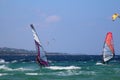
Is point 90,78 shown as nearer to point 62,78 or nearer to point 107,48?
point 62,78

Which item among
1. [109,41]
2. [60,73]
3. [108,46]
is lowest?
[60,73]

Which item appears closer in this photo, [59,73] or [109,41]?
[59,73]

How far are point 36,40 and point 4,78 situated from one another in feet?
20.4

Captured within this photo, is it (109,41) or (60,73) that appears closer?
(60,73)

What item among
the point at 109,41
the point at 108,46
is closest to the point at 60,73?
the point at 108,46

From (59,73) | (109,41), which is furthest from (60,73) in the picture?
(109,41)

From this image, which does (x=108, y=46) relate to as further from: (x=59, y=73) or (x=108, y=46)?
(x=59, y=73)

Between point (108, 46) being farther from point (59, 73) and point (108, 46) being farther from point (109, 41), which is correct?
point (59, 73)

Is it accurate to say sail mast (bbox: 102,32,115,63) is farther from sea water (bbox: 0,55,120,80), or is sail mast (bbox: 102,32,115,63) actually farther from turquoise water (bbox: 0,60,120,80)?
turquoise water (bbox: 0,60,120,80)

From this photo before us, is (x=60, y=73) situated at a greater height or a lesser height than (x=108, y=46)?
lesser

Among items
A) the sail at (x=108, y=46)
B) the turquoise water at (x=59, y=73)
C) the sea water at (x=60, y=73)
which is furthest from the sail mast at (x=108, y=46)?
the turquoise water at (x=59, y=73)

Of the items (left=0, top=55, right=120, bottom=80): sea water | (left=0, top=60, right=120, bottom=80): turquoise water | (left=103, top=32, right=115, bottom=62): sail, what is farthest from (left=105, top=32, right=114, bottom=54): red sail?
(left=0, top=60, right=120, bottom=80): turquoise water

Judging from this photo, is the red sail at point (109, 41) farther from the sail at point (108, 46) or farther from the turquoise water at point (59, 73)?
the turquoise water at point (59, 73)

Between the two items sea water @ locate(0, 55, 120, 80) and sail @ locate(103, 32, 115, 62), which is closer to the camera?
sea water @ locate(0, 55, 120, 80)
